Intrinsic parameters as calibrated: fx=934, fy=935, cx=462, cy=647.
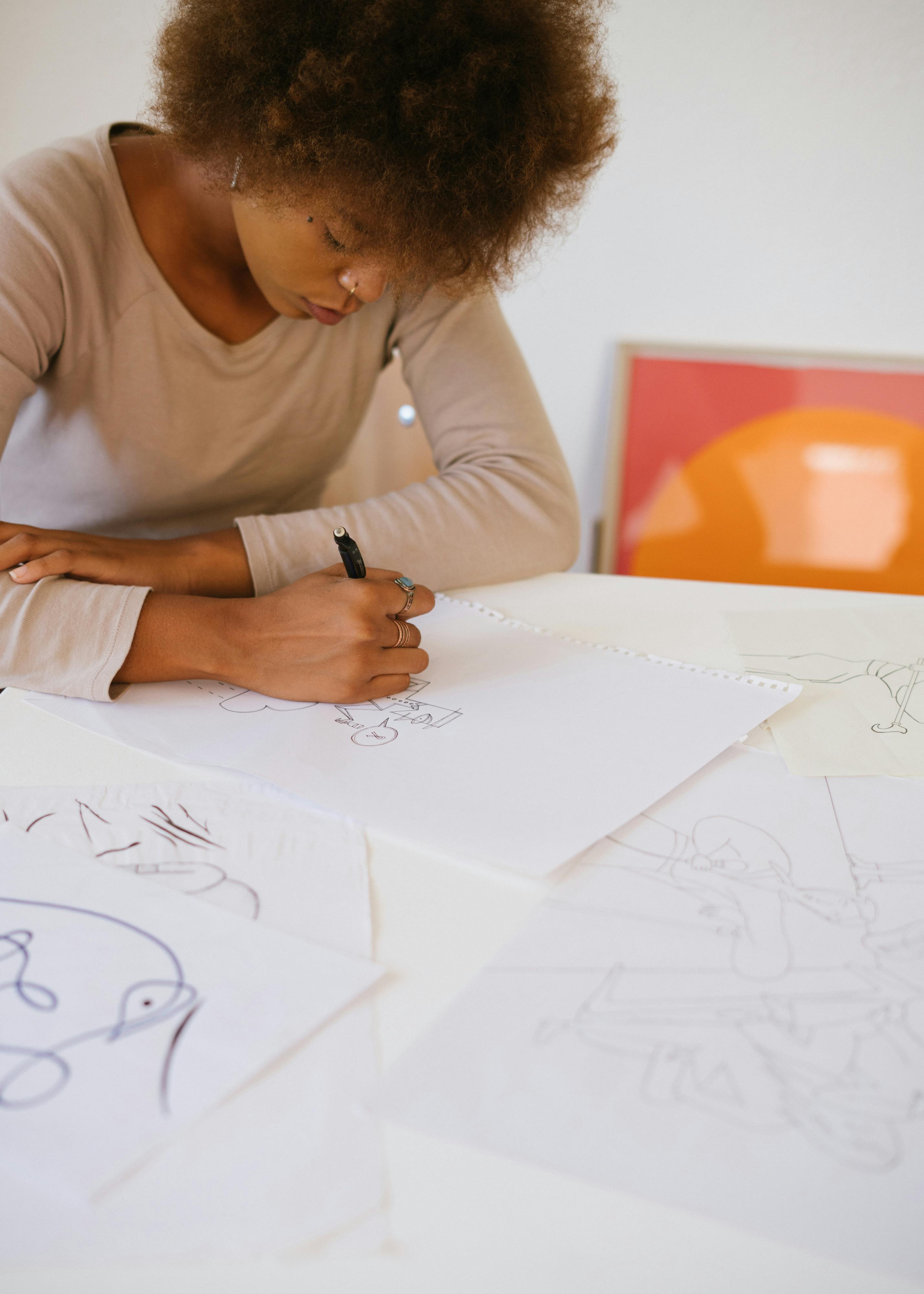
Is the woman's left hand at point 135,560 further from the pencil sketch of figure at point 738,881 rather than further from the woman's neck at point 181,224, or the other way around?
the pencil sketch of figure at point 738,881

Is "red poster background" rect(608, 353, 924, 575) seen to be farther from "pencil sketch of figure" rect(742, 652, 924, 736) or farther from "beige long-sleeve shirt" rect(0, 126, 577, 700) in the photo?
"pencil sketch of figure" rect(742, 652, 924, 736)

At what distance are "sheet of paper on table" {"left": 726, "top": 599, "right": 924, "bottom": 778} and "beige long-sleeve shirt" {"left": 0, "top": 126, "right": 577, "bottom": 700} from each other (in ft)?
0.85

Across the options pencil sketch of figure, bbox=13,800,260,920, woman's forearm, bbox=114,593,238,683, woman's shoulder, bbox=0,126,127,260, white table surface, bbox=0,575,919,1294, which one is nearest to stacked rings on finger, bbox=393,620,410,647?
woman's forearm, bbox=114,593,238,683

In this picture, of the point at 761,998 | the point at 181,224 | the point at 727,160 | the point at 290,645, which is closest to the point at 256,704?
the point at 290,645

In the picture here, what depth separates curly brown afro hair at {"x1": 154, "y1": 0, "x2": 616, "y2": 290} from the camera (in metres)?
0.63

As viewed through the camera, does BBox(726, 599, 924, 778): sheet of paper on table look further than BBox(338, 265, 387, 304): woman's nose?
No

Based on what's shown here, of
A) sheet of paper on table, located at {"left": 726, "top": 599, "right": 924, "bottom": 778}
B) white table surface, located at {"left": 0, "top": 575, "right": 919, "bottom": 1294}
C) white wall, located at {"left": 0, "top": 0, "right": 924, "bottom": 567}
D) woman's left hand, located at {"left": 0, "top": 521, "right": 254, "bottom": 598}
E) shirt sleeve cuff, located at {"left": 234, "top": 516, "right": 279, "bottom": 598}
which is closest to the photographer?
white table surface, located at {"left": 0, "top": 575, "right": 919, "bottom": 1294}

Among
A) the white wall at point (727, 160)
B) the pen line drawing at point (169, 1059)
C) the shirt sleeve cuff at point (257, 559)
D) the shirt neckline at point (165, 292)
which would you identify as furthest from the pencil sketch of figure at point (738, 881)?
the white wall at point (727, 160)

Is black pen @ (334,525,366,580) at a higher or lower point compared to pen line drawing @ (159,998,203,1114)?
higher

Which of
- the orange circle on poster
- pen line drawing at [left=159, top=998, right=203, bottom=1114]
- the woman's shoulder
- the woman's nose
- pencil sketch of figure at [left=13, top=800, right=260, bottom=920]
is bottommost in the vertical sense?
the orange circle on poster

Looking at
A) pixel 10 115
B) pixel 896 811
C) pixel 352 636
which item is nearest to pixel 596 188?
pixel 10 115

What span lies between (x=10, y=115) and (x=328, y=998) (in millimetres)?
2015

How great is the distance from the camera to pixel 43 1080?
36cm

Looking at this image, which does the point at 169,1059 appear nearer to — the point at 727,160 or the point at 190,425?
the point at 190,425
